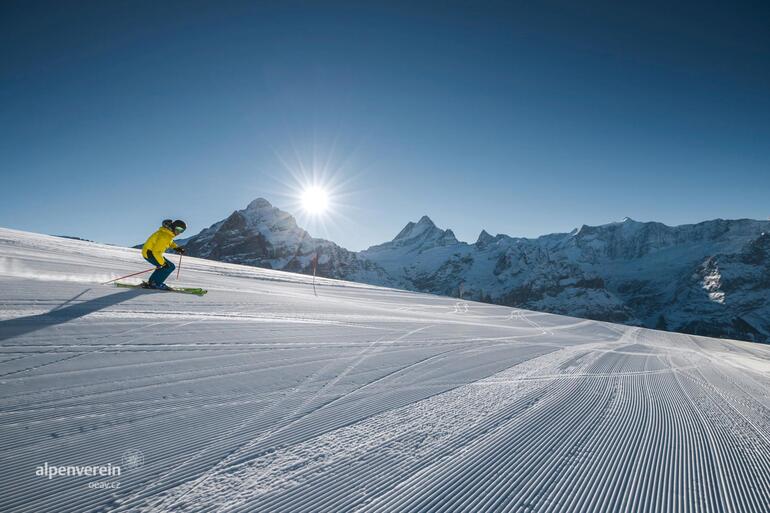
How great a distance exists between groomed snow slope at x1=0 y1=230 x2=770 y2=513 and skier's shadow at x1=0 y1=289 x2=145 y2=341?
5 cm

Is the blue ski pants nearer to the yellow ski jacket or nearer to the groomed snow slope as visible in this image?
the yellow ski jacket

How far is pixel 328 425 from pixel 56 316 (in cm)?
536

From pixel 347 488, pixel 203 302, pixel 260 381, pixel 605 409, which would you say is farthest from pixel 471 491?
pixel 203 302

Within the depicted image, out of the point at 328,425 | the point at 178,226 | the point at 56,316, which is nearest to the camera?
the point at 328,425

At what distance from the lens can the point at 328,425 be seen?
11.1ft

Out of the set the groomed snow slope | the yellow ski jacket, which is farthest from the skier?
the groomed snow slope

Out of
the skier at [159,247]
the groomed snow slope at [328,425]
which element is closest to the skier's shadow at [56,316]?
the groomed snow slope at [328,425]

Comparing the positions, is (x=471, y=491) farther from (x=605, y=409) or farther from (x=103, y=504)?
(x=605, y=409)

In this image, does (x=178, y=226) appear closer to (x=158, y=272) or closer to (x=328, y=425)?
(x=158, y=272)

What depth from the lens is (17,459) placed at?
92.3 inches

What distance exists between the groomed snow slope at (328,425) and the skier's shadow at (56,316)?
0.05m

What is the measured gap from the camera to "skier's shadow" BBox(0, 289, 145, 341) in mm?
4609

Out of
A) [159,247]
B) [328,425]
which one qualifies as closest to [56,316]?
[159,247]

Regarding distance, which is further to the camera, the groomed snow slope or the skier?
the skier
